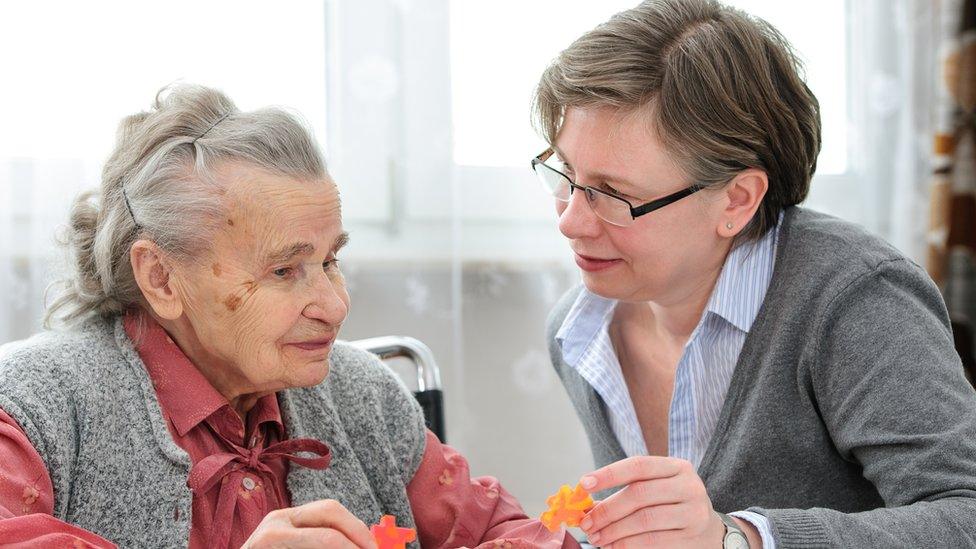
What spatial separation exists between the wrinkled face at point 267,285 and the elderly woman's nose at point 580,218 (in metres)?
0.38

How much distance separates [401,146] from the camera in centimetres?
221

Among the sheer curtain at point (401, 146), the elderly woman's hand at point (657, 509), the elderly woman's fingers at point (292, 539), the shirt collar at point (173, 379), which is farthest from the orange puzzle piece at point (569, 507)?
the sheer curtain at point (401, 146)

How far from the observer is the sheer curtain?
1.90m

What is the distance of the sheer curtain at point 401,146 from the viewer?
1.90 metres

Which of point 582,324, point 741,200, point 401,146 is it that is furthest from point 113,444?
point 401,146

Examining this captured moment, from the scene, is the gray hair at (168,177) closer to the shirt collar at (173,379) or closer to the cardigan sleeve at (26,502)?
the shirt collar at (173,379)

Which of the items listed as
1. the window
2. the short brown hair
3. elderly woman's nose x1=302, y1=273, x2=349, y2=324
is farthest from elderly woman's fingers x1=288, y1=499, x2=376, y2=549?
the window

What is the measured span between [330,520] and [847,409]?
69 cm

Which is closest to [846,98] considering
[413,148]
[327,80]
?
[413,148]

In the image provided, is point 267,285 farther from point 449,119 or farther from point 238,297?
point 449,119

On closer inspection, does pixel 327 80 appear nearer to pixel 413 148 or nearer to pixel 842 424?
pixel 413 148

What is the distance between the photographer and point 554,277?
2348 millimetres

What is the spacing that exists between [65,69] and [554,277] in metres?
1.07

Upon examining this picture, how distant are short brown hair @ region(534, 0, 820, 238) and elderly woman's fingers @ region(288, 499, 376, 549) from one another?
71cm
